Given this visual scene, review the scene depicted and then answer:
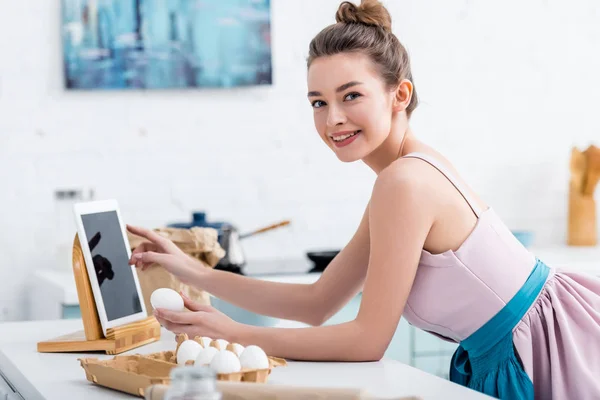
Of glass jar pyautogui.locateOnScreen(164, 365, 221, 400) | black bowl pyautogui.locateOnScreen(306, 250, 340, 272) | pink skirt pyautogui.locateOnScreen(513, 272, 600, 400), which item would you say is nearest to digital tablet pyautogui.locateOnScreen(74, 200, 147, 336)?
pink skirt pyautogui.locateOnScreen(513, 272, 600, 400)

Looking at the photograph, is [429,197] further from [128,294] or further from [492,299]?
[128,294]

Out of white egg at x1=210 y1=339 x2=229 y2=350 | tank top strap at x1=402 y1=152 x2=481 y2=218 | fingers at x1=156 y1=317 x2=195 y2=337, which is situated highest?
tank top strap at x1=402 y1=152 x2=481 y2=218

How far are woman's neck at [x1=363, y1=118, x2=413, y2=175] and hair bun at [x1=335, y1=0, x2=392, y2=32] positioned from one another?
19 cm

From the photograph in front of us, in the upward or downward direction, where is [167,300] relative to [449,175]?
downward

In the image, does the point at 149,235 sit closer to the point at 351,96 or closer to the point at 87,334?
the point at 87,334

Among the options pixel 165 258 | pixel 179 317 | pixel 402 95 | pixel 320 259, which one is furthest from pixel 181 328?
pixel 320 259

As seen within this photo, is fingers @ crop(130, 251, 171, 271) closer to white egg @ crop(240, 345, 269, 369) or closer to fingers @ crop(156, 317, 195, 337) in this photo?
fingers @ crop(156, 317, 195, 337)

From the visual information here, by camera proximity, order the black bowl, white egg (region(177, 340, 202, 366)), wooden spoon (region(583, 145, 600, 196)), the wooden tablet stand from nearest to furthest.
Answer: white egg (region(177, 340, 202, 366)) → the wooden tablet stand → the black bowl → wooden spoon (region(583, 145, 600, 196))

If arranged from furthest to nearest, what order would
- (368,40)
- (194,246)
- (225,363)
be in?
(194,246) < (368,40) < (225,363)

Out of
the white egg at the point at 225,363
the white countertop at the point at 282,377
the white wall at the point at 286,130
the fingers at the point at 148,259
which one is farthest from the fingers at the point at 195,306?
the white wall at the point at 286,130

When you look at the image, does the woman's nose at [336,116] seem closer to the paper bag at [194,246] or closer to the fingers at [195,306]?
the fingers at [195,306]

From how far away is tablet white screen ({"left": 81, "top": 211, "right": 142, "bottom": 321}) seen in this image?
175cm

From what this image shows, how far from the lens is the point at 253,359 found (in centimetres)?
132

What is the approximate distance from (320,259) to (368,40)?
1461mm
